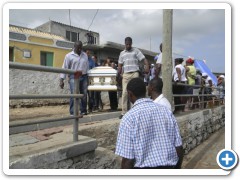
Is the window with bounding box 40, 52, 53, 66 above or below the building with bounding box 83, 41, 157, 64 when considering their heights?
below

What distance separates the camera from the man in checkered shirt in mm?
1943

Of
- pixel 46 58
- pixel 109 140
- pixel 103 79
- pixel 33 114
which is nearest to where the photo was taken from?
pixel 109 140

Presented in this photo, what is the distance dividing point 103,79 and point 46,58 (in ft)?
29.3

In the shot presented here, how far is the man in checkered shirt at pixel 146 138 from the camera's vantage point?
194cm

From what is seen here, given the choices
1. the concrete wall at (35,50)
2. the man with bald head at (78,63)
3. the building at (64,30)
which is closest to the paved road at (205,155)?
the man with bald head at (78,63)

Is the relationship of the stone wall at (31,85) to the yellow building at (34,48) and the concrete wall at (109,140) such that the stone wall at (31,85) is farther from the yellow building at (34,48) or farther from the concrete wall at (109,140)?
the yellow building at (34,48)

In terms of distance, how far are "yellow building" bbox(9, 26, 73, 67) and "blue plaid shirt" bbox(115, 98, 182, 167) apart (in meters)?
10.5

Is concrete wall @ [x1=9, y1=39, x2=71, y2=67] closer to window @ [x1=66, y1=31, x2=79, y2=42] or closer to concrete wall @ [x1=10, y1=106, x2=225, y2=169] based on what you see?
window @ [x1=66, y1=31, x2=79, y2=42]

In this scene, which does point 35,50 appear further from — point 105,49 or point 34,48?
point 105,49

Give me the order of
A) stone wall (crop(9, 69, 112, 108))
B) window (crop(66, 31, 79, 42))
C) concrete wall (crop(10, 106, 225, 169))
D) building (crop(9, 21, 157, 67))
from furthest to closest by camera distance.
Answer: window (crop(66, 31, 79, 42)) → building (crop(9, 21, 157, 67)) → stone wall (crop(9, 69, 112, 108)) → concrete wall (crop(10, 106, 225, 169))

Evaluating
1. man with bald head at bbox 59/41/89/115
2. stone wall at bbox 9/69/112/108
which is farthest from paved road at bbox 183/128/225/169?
stone wall at bbox 9/69/112/108

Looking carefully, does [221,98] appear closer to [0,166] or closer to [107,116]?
[107,116]

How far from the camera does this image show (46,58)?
45.2 feet

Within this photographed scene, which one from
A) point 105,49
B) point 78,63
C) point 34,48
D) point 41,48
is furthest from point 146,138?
point 105,49
